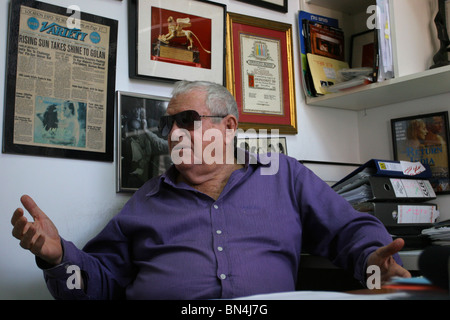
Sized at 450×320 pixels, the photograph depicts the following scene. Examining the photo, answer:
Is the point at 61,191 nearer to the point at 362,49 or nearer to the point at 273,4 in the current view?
the point at 273,4

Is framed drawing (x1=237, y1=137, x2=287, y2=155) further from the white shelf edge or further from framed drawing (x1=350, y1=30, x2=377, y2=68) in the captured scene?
framed drawing (x1=350, y1=30, x2=377, y2=68)

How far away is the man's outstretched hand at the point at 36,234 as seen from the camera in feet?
3.27

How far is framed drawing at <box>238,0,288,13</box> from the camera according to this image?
181 centimetres

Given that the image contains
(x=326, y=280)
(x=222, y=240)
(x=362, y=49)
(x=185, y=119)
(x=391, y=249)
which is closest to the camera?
(x=391, y=249)

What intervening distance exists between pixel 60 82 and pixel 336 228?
0.87 meters

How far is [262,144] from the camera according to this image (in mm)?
1760

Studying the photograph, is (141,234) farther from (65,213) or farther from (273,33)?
(273,33)

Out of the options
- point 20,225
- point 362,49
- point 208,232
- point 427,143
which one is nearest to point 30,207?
point 20,225

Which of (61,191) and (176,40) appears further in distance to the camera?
(176,40)

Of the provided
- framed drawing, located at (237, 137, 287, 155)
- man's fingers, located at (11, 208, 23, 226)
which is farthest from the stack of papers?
man's fingers, located at (11, 208, 23, 226)

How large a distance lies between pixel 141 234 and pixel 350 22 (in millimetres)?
1365

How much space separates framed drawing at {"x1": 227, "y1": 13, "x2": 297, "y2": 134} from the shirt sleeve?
461 millimetres

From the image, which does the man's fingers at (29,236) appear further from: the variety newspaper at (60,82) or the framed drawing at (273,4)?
the framed drawing at (273,4)

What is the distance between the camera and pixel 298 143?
1.86m
